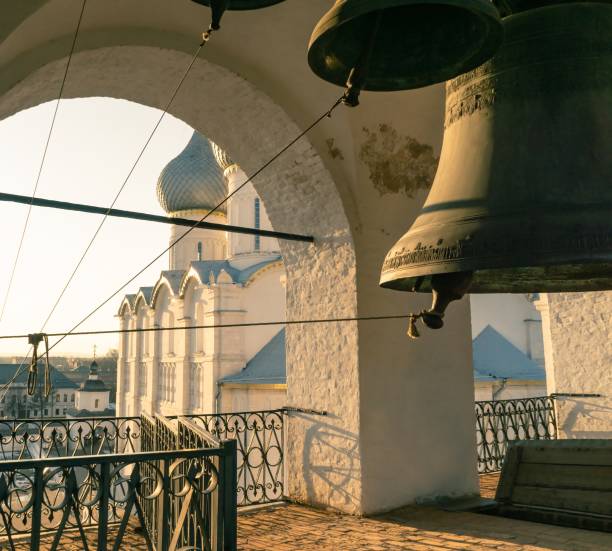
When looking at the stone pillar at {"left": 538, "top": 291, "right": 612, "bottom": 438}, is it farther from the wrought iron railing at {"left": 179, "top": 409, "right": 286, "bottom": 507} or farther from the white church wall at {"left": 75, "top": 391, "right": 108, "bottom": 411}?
the white church wall at {"left": 75, "top": 391, "right": 108, "bottom": 411}

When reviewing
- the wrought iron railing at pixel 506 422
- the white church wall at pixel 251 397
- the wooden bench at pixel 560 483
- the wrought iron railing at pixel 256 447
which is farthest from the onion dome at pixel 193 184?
the wooden bench at pixel 560 483

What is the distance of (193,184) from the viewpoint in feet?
89.6

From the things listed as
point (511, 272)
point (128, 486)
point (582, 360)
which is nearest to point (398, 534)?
point (511, 272)

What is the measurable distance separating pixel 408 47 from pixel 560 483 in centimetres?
360

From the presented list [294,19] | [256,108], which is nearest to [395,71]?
[294,19]

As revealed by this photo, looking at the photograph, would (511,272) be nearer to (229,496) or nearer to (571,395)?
(229,496)

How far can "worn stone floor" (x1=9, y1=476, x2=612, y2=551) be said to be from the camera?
4.31 meters

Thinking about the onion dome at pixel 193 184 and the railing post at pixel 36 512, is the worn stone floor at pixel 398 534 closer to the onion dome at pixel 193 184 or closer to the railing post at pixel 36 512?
the railing post at pixel 36 512

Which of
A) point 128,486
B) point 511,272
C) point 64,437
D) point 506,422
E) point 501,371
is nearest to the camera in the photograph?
point 128,486

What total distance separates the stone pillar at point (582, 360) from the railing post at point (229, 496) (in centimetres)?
586

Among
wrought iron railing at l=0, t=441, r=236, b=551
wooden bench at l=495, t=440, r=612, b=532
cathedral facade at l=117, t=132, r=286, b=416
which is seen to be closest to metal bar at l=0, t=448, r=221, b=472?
wrought iron railing at l=0, t=441, r=236, b=551

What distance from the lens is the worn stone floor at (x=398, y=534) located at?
431 cm

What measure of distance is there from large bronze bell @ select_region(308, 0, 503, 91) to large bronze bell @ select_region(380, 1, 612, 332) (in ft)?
0.95

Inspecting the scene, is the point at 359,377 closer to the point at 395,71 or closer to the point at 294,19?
the point at 294,19
